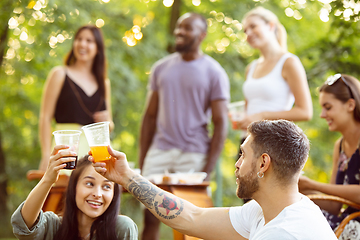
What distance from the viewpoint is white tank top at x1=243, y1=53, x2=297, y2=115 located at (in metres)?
3.43

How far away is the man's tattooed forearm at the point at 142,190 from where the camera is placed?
2.08m

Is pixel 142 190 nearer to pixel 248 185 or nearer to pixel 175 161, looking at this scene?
pixel 248 185

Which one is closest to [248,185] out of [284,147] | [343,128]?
[284,147]

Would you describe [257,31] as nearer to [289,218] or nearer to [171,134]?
[171,134]

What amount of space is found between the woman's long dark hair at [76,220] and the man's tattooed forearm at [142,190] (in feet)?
1.52

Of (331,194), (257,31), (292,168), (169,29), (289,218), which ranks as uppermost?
(169,29)

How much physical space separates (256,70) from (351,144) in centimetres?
120

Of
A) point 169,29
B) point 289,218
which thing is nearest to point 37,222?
point 289,218

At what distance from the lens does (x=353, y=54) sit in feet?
16.0

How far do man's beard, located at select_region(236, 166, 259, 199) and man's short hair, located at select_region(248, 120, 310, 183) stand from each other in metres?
0.10

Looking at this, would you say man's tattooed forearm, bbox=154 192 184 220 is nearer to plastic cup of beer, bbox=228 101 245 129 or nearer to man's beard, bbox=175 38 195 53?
plastic cup of beer, bbox=228 101 245 129

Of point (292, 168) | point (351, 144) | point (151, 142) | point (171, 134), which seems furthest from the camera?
point (151, 142)

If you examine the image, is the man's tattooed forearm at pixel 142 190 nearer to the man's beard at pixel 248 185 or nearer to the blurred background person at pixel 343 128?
the man's beard at pixel 248 185

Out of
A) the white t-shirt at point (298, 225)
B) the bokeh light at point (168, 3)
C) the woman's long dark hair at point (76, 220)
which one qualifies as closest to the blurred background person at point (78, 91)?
the woman's long dark hair at point (76, 220)
